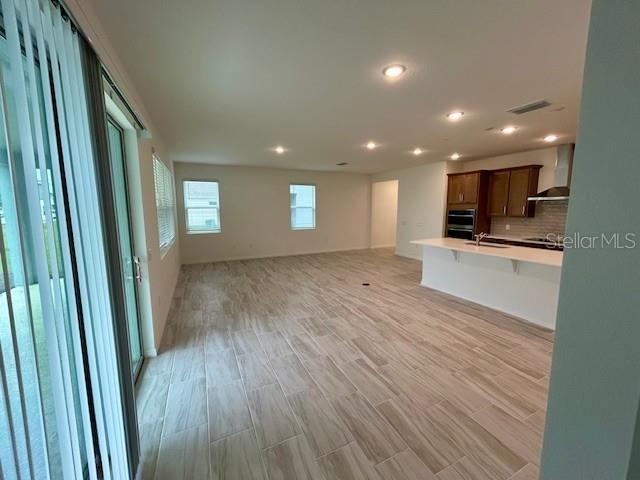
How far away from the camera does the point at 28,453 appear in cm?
79

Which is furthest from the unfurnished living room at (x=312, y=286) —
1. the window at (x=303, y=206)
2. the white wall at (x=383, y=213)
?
the white wall at (x=383, y=213)

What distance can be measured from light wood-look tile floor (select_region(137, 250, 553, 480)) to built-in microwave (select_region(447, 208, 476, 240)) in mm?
2941

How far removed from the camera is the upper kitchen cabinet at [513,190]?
5.43m

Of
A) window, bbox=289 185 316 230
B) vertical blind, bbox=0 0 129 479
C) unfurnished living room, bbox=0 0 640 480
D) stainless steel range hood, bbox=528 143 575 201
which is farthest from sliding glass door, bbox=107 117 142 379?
stainless steel range hood, bbox=528 143 575 201

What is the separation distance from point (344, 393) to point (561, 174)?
228 inches

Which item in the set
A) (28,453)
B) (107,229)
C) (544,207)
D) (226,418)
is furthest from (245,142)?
(544,207)

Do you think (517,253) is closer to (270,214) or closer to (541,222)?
(541,222)

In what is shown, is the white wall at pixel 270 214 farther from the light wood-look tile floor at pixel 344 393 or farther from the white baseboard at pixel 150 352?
the white baseboard at pixel 150 352

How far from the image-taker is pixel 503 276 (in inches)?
145

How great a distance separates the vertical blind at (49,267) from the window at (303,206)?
6828mm

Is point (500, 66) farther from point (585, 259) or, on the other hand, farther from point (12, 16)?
point (12, 16)

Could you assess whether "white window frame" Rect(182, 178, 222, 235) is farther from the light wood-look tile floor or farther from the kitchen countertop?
the kitchen countertop

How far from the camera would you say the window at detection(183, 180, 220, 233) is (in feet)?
22.2

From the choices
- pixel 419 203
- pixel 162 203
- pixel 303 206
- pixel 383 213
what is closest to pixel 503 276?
pixel 419 203
